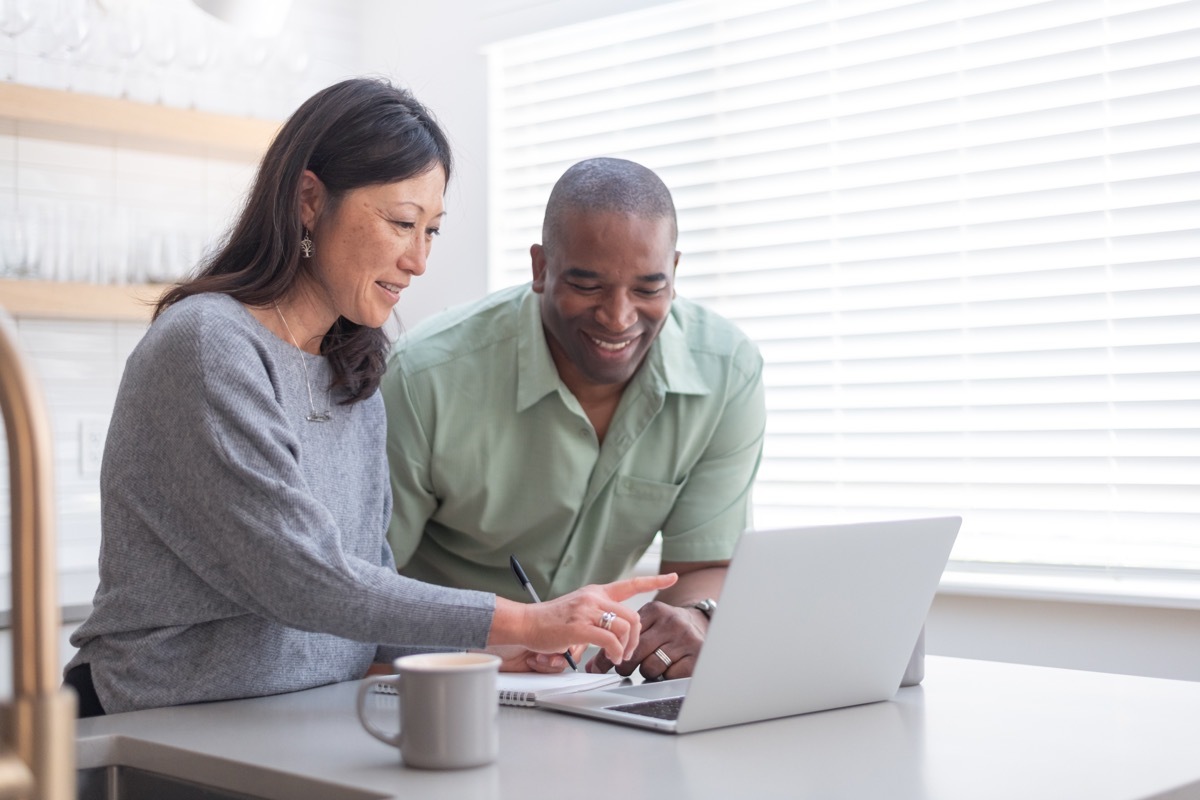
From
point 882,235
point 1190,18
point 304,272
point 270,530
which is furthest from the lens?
point 882,235

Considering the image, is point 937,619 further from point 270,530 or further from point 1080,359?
point 270,530

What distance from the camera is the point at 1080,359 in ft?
8.95

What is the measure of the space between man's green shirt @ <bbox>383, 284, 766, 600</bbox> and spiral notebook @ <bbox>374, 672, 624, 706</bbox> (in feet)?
1.75

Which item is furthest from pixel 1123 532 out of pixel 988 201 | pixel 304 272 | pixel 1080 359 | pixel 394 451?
pixel 304 272

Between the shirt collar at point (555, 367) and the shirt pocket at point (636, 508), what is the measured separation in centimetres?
16

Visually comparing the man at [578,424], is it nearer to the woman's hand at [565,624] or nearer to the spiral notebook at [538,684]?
the spiral notebook at [538,684]

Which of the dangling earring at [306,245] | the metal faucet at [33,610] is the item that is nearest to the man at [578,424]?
the dangling earring at [306,245]

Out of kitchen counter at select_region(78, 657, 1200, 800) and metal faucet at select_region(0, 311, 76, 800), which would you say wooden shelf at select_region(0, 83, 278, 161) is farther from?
metal faucet at select_region(0, 311, 76, 800)

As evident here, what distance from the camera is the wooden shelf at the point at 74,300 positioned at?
316 cm

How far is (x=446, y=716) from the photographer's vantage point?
3.70ft

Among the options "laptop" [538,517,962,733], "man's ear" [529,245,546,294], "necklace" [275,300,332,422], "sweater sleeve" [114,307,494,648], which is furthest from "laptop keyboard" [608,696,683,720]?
"man's ear" [529,245,546,294]

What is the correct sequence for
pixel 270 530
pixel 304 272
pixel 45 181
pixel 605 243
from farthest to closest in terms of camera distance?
pixel 45 181
pixel 605 243
pixel 304 272
pixel 270 530

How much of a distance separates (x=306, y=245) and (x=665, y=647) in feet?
2.35

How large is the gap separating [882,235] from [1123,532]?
870mm
